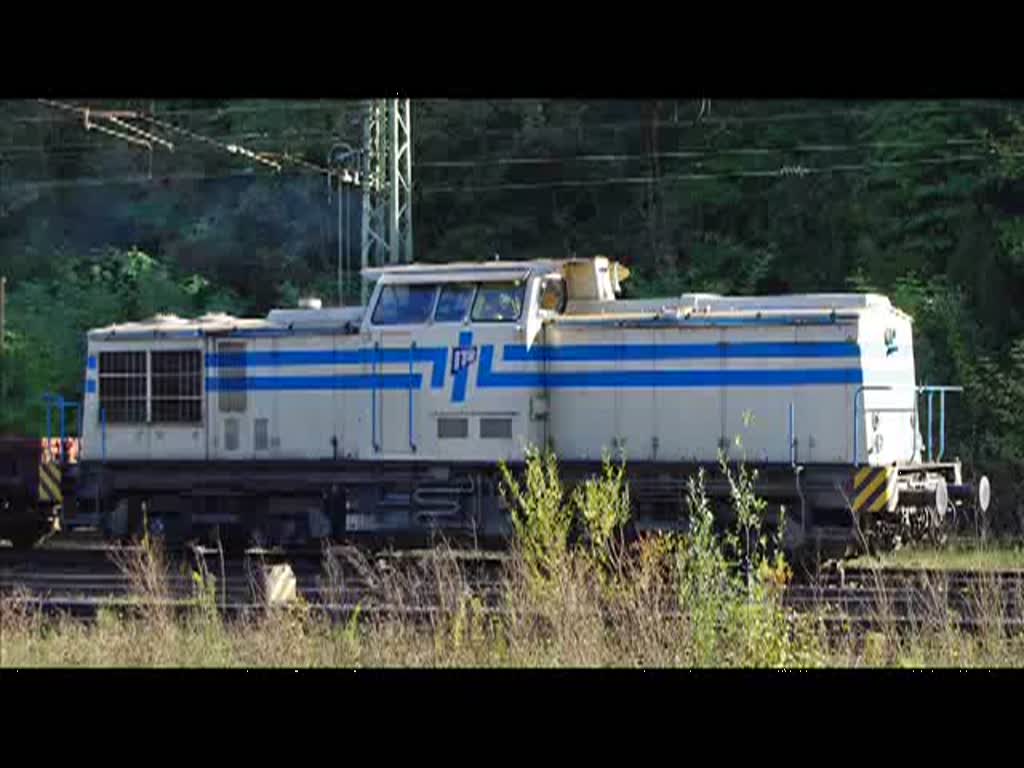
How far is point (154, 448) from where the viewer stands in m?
17.5

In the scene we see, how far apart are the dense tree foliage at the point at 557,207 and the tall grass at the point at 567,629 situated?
15.1 m

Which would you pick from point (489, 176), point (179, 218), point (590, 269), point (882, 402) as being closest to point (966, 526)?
point (882, 402)

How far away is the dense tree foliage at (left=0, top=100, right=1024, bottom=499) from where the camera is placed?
25.3 meters

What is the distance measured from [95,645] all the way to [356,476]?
7.37 metres

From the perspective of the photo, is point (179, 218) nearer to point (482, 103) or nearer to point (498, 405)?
point (482, 103)

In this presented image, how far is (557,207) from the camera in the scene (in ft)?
95.7

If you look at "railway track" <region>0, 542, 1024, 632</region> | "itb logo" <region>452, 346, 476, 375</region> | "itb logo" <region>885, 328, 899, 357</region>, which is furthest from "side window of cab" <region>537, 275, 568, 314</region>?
"itb logo" <region>885, 328, 899, 357</region>

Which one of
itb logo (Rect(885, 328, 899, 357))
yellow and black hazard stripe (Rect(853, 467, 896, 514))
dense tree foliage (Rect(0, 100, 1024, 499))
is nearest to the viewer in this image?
yellow and black hazard stripe (Rect(853, 467, 896, 514))

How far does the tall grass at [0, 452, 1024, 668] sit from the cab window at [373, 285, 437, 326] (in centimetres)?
607

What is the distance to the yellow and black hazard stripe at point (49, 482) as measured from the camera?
18.3m

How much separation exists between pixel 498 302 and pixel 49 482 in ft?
21.6

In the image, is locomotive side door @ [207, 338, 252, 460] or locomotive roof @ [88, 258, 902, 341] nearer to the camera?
locomotive roof @ [88, 258, 902, 341]

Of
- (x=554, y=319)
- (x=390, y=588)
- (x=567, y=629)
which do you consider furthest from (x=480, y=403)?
(x=567, y=629)

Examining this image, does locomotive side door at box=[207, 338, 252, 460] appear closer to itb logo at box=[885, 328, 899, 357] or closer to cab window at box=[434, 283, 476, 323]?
cab window at box=[434, 283, 476, 323]
